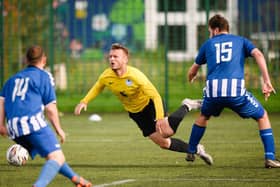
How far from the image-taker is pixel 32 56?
8883 mm

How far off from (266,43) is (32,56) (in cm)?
1305

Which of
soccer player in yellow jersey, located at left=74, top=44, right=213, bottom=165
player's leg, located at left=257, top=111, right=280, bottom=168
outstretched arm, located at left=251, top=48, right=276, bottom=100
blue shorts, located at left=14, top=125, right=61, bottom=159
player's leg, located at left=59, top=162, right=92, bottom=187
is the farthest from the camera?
soccer player in yellow jersey, located at left=74, top=44, right=213, bottom=165

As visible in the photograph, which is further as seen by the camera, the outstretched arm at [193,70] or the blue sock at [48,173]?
the outstretched arm at [193,70]

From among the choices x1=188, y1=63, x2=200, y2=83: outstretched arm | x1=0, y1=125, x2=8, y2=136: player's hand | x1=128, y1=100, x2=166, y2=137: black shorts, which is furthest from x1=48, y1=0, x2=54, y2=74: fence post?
x1=0, y1=125, x2=8, y2=136: player's hand

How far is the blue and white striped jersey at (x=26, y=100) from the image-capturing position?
8.62 meters

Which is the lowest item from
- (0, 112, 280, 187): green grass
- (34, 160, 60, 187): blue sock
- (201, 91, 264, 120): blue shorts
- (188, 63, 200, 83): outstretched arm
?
(0, 112, 280, 187): green grass

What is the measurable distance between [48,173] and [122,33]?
13986 millimetres

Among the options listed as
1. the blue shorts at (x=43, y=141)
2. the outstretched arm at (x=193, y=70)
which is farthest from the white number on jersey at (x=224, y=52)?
the blue shorts at (x=43, y=141)

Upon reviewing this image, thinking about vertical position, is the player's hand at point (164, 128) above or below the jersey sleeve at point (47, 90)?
below

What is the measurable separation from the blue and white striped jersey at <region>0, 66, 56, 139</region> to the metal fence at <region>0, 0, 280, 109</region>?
12709 millimetres

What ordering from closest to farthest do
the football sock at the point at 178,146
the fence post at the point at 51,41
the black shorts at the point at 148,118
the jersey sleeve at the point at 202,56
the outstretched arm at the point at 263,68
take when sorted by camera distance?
the outstretched arm at the point at 263,68, the jersey sleeve at the point at 202,56, the football sock at the point at 178,146, the black shorts at the point at 148,118, the fence post at the point at 51,41

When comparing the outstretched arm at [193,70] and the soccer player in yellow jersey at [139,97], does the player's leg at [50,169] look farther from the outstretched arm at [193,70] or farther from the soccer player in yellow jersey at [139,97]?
the outstretched arm at [193,70]

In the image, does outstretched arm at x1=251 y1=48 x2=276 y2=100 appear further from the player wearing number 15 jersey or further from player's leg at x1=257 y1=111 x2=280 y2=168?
player's leg at x1=257 y1=111 x2=280 y2=168

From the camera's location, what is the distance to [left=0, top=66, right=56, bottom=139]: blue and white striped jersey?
28.3ft
